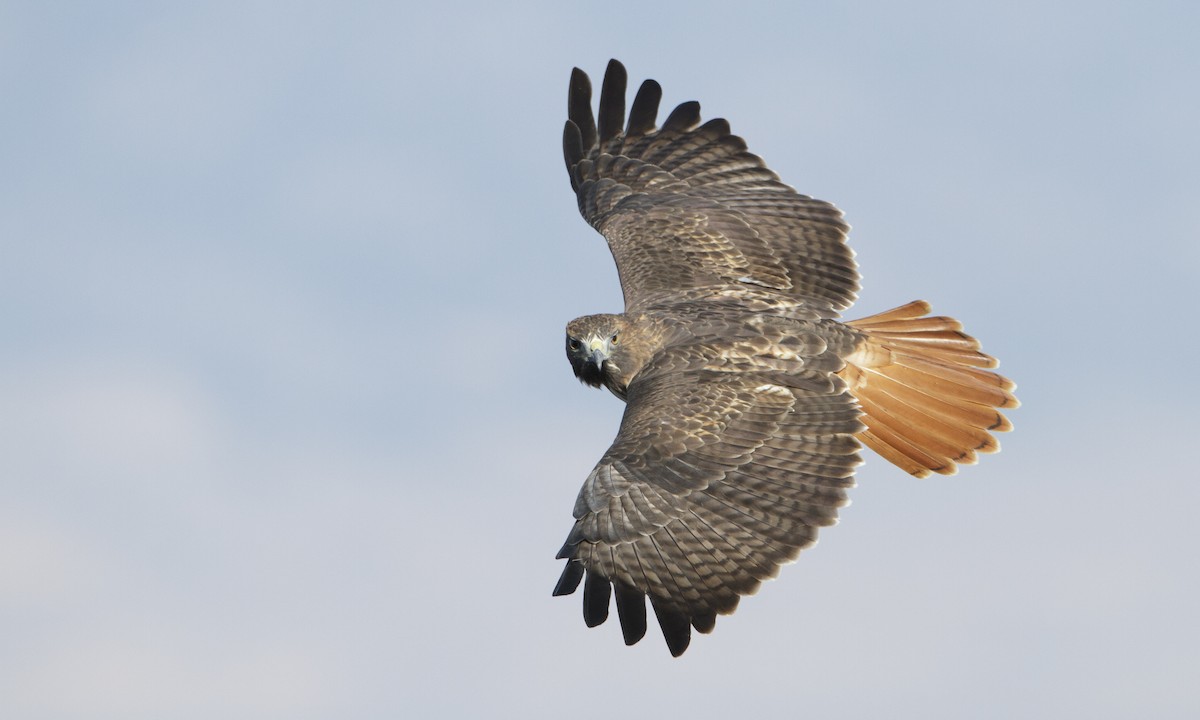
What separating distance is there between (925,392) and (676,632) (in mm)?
2895

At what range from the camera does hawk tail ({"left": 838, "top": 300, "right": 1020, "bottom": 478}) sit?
36.7ft

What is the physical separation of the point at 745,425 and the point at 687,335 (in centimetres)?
112

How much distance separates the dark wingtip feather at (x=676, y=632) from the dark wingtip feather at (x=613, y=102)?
17.4ft

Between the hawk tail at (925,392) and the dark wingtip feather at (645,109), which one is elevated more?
the dark wingtip feather at (645,109)

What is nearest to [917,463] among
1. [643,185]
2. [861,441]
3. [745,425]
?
[861,441]

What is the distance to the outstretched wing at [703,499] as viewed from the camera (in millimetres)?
9656

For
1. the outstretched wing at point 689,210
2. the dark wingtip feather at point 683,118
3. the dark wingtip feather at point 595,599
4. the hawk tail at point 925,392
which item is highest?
the dark wingtip feather at point 683,118

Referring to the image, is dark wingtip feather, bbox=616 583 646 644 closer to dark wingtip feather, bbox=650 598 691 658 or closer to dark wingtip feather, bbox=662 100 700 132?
dark wingtip feather, bbox=650 598 691 658

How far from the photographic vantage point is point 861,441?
11.3 meters

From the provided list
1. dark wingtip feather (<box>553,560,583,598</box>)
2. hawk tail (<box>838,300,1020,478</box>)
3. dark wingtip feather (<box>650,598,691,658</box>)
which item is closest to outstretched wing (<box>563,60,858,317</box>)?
hawk tail (<box>838,300,1020,478</box>)

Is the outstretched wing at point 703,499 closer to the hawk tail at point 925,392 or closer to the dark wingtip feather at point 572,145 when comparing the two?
the hawk tail at point 925,392

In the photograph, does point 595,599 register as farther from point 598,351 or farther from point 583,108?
point 583,108

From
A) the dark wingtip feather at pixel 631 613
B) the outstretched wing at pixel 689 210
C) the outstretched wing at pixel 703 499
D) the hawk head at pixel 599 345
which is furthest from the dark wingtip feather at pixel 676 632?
the outstretched wing at pixel 689 210

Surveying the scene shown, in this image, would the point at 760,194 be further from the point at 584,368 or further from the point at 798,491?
the point at 798,491
